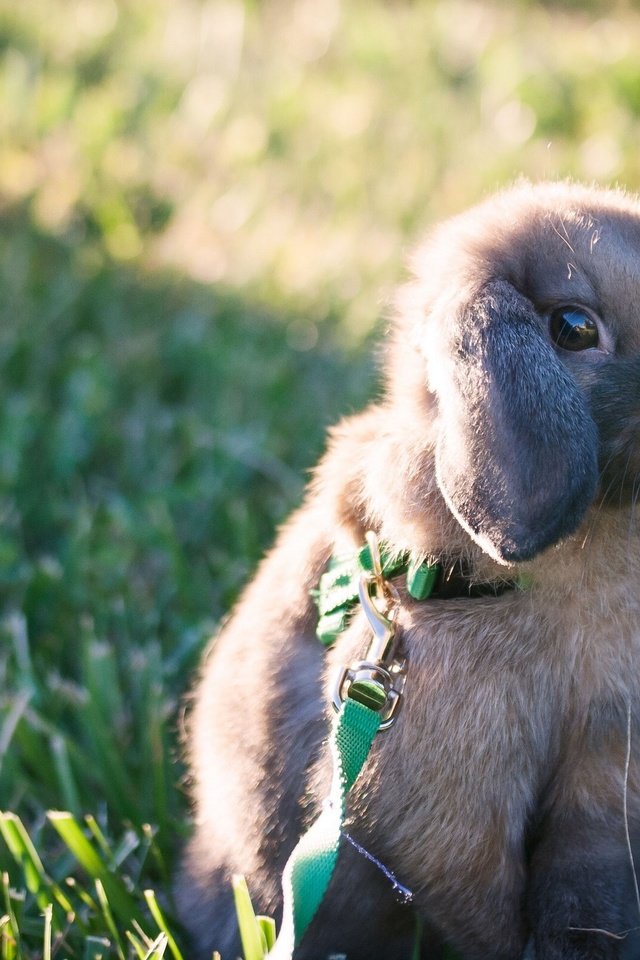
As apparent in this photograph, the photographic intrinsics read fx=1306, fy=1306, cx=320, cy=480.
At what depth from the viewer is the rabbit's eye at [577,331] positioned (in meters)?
2.18

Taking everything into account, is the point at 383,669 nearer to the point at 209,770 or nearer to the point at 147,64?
the point at 209,770

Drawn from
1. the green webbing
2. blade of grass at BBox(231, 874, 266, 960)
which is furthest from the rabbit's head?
blade of grass at BBox(231, 874, 266, 960)

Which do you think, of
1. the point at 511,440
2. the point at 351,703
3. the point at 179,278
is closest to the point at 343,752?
the point at 351,703

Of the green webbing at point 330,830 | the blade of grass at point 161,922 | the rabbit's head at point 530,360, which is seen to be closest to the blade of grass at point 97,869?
the blade of grass at point 161,922

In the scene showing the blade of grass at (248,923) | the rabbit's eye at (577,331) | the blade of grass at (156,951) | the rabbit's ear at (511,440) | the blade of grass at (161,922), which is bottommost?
the blade of grass at (161,922)

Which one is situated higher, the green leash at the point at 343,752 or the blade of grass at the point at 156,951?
the green leash at the point at 343,752

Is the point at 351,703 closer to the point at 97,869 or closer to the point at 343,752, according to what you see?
the point at 343,752

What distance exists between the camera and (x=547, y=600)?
7.18 ft

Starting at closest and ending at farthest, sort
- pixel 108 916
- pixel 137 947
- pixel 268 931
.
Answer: pixel 268 931, pixel 137 947, pixel 108 916

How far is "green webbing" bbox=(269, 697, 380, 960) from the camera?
2039 millimetres

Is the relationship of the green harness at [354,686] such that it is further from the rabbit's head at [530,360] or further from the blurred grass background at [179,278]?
the blurred grass background at [179,278]

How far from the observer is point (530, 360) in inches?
78.6

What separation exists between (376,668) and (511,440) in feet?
1.46

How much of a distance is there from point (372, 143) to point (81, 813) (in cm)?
384
